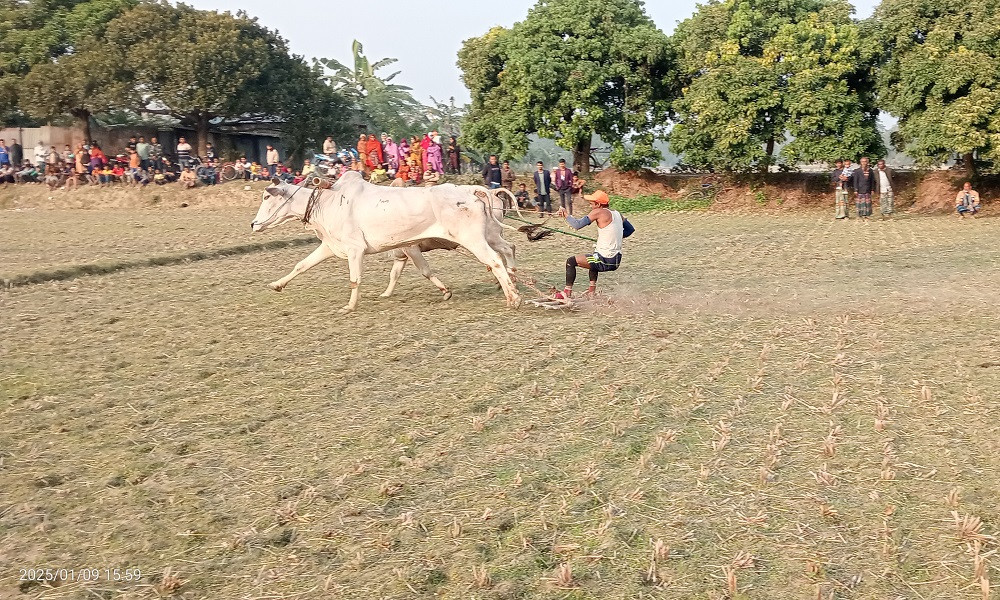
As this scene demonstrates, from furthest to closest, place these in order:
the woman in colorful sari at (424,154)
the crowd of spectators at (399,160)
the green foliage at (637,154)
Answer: the green foliage at (637,154) → the woman in colorful sari at (424,154) → the crowd of spectators at (399,160)

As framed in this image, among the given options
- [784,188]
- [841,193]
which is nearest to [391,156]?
[784,188]

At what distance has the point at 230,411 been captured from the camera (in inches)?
258

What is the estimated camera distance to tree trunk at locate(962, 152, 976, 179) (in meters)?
25.6

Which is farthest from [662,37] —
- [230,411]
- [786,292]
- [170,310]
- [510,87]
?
[230,411]

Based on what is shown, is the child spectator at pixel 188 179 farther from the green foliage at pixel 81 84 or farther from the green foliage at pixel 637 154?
the green foliage at pixel 637 154

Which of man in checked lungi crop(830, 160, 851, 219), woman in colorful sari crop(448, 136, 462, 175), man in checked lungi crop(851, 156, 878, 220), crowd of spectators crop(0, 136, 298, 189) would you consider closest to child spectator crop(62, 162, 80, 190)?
crowd of spectators crop(0, 136, 298, 189)

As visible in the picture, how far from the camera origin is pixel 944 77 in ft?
79.5

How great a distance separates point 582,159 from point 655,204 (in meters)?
3.77

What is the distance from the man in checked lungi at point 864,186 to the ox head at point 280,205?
58.7 feet

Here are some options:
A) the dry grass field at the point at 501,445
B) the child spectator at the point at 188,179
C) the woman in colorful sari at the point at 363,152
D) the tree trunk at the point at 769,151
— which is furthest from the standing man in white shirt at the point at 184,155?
the dry grass field at the point at 501,445

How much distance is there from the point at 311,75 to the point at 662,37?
1531cm

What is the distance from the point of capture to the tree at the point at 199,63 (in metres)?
31.5

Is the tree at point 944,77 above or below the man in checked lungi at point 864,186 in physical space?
above

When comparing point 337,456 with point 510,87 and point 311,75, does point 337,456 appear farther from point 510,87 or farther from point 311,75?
point 311,75
